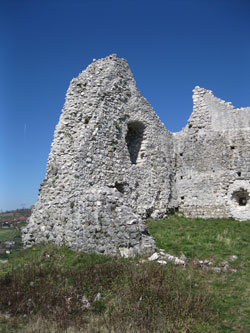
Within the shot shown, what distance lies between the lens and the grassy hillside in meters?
4.92

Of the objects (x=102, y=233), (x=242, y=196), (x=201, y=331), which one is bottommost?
(x=201, y=331)

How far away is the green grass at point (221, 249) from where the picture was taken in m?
5.39

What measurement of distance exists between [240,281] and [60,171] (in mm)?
7413

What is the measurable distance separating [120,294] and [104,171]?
5813 mm

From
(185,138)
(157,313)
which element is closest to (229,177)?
(185,138)

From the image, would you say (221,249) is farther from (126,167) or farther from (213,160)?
(213,160)

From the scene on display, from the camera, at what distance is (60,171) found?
36.4ft

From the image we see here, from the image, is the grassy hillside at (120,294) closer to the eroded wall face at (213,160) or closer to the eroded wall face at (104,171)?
the eroded wall face at (104,171)

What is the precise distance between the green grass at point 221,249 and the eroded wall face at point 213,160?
110 centimetres

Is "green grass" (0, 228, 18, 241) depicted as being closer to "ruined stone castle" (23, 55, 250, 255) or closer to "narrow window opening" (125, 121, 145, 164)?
"ruined stone castle" (23, 55, 250, 255)

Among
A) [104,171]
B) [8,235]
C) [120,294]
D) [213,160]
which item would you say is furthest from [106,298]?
[8,235]

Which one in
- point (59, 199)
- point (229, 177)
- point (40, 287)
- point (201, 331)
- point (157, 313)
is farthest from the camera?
point (229, 177)

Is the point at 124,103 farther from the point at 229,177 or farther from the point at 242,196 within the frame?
the point at 242,196

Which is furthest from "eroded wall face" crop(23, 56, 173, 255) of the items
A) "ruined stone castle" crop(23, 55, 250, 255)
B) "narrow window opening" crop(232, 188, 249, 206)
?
"narrow window opening" crop(232, 188, 249, 206)
